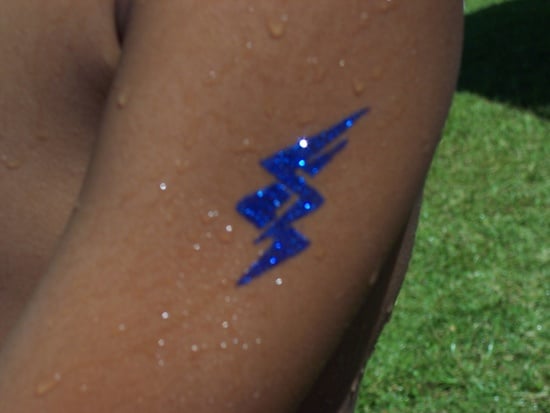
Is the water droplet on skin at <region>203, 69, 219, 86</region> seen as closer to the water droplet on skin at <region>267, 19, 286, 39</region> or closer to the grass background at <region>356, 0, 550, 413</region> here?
the water droplet on skin at <region>267, 19, 286, 39</region>

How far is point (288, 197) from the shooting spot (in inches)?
33.2

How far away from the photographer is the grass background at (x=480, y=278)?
4.06m

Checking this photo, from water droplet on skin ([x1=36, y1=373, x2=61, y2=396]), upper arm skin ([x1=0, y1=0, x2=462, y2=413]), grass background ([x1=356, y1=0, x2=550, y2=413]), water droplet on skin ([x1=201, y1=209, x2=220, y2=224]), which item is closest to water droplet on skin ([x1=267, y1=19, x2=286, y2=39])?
upper arm skin ([x1=0, y1=0, x2=462, y2=413])

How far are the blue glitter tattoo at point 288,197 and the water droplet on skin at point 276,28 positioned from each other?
9 centimetres

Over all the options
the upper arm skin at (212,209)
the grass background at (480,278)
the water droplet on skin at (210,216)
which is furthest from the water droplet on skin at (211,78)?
the grass background at (480,278)

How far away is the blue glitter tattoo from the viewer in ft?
2.70

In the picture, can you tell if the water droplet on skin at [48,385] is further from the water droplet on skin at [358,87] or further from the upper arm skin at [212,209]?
the water droplet on skin at [358,87]

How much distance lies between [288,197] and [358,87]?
11cm

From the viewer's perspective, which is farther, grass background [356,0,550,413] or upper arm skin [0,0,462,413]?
grass background [356,0,550,413]

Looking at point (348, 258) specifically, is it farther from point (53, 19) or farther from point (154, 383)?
point (53, 19)

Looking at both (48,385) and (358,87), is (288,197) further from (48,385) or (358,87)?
(48,385)

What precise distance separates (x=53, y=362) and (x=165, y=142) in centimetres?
20

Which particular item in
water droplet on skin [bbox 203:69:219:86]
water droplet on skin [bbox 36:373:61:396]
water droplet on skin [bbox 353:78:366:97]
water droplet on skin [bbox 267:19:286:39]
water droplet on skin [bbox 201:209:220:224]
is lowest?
water droplet on skin [bbox 36:373:61:396]

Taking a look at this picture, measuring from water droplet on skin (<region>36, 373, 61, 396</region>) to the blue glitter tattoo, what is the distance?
6.5 inches
